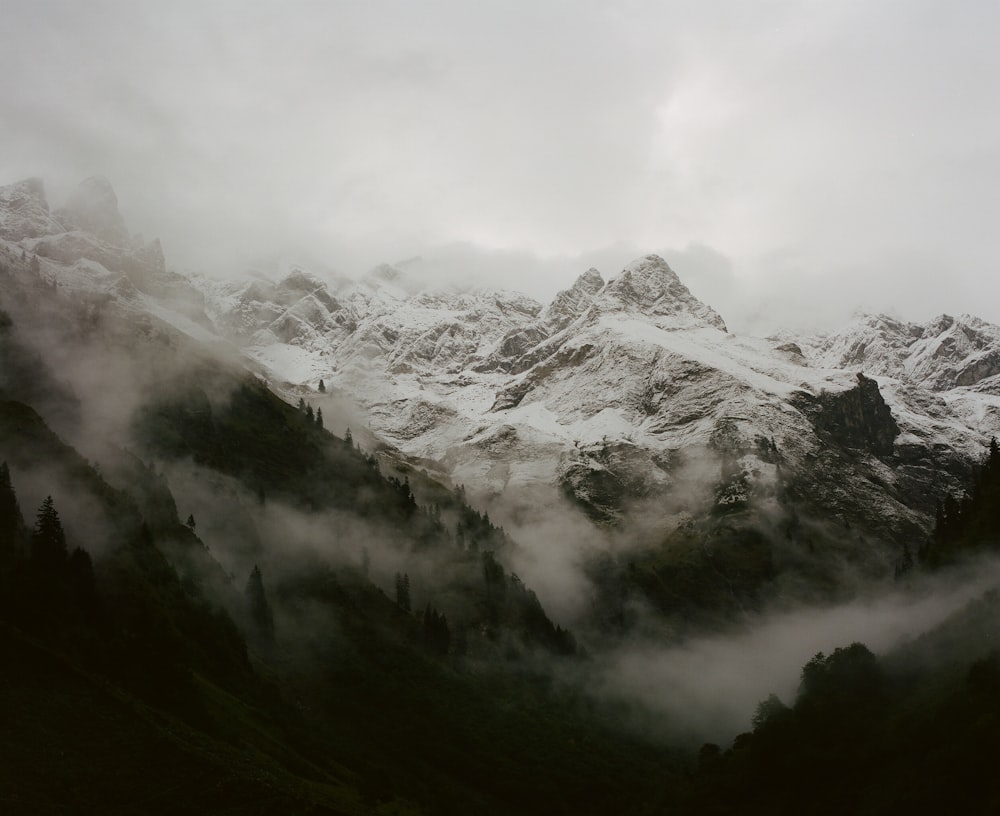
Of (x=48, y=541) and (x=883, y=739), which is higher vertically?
(x=48, y=541)

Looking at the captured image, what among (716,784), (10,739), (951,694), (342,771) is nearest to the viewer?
(10,739)

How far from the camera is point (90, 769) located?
124m

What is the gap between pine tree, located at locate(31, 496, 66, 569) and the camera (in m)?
165

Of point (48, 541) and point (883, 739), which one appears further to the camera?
point (48, 541)

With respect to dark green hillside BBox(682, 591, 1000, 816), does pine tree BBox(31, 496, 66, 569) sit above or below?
above

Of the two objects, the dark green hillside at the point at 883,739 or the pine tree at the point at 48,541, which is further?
the pine tree at the point at 48,541

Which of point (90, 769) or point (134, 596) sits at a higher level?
point (134, 596)

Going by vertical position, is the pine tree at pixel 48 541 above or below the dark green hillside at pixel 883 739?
above

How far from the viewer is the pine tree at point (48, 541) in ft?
542

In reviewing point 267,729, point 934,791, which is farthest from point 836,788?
point 267,729

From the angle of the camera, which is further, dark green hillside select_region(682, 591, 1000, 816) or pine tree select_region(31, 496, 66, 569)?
pine tree select_region(31, 496, 66, 569)

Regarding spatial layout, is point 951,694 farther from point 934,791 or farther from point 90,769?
point 90,769

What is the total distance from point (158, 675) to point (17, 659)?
1218 inches

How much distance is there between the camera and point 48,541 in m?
171
